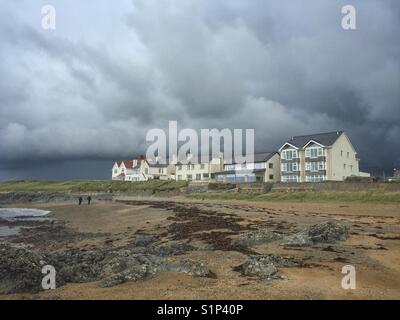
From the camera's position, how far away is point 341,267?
43.7ft

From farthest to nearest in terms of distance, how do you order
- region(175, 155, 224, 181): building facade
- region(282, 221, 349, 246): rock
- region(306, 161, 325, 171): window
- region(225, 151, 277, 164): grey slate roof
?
1. region(175, 155, 224, 181): building facade
2. region(225, 151, 277, 164): grey slate roof
3. region(306, 161, 325, 171): window
4. region(282, 221, 349, 246): rock

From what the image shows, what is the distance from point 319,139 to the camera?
74.2 meters

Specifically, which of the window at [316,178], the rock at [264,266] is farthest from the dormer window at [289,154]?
the rock at [264,266]

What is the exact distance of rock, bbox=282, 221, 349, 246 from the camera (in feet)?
58.4

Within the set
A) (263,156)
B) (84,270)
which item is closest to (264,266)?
(84,270)

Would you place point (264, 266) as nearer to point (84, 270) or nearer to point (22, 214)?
point (84, 270)

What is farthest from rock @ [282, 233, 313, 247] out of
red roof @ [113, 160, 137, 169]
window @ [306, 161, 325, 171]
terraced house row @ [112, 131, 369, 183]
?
red roof @ [113, 160, 137, 169]

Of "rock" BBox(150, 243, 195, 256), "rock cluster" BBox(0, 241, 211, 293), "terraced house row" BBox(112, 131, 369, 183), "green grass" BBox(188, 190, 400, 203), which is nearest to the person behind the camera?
"rock cluster" BBox(0, 241, 211, 293)

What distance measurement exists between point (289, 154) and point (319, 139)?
7.28 meters

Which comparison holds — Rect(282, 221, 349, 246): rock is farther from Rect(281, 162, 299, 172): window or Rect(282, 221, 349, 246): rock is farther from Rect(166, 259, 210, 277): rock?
Rect(281, 162, 299, 172): window

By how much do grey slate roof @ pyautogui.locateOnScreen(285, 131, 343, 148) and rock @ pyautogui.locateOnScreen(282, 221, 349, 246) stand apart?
54880 millimetres
